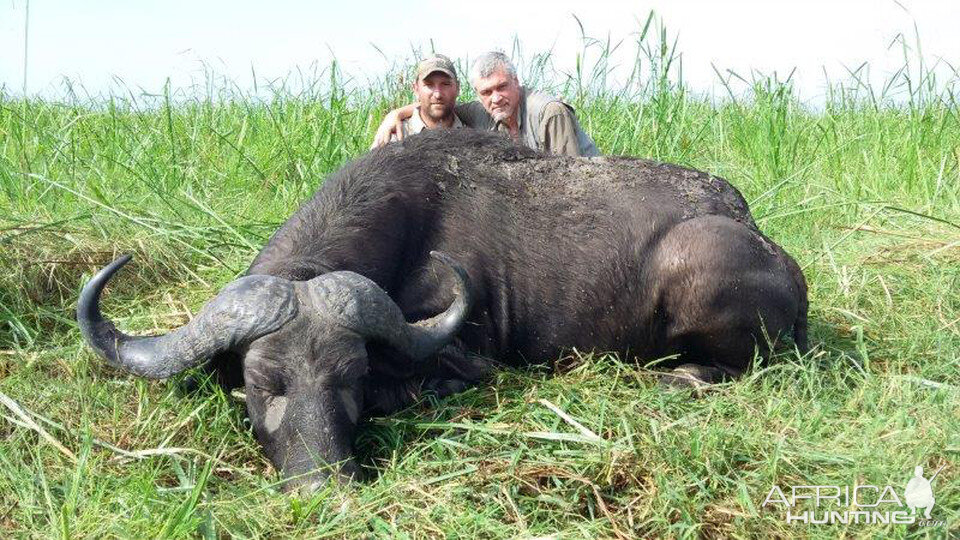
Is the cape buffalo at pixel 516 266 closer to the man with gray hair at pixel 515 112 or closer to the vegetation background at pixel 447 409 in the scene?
the vegetation background at pixel 447 409

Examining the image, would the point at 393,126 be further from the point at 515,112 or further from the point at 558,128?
the point at 558,128

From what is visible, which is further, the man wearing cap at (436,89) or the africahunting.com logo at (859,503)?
the man wearing cap at (436,89)

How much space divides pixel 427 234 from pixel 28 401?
1.83m

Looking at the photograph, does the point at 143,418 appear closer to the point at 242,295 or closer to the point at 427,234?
the point at 242,295

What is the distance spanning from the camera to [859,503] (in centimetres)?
297

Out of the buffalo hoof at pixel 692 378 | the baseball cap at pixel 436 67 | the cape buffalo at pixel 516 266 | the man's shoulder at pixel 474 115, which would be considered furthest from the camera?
the man's shoulder at pixel 474 115

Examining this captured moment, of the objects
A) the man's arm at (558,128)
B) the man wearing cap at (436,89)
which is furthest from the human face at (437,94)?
the man's arm at (558,128)

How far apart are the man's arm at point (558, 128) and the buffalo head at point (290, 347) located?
9.61ft

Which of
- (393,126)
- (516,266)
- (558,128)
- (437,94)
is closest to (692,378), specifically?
(516,266)

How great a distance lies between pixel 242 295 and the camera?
11.7ft

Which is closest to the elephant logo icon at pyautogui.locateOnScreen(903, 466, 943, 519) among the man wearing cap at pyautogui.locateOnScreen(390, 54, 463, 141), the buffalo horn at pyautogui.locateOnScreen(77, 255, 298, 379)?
the buffalo horn at pyautogui.locateOnScreen(77, 255, 298, 379)

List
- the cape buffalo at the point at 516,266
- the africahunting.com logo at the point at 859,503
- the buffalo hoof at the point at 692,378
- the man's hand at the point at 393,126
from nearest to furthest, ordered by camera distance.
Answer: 1. the africahunting.com logo at the point at 859,503
2. the cape buffalo at the point at 516,266
3. the buffalo hoof at the point at 692,378
4. the man's hand at the point at 393,126

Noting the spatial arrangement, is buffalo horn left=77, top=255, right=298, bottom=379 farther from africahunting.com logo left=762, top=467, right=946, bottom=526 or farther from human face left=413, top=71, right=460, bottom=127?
human face left=413, top=71, right=460, bottom=127

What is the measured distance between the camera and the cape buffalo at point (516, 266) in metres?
3.89
